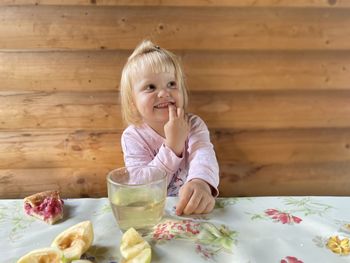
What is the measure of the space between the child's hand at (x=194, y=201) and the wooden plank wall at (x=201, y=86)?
50 centimetres

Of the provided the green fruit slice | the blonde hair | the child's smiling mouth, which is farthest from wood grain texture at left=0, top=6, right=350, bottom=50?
the green fruit slice

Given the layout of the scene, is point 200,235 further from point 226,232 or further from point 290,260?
point 290,260

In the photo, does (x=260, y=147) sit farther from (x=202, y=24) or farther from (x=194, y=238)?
(x=194, y=238)

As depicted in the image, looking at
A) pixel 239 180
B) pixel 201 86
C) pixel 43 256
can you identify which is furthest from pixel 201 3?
pixel 43 256

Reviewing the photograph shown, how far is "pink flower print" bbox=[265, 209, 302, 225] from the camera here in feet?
2.14

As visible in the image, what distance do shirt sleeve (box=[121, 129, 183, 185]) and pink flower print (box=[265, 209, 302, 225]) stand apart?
0.29m

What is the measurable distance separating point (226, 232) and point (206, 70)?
0.65m

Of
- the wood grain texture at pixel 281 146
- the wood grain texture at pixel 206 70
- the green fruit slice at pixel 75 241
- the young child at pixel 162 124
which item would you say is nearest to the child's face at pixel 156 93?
the young child at pixel 162 124

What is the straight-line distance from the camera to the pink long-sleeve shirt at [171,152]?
899mm

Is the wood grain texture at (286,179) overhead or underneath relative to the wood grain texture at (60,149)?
underneath

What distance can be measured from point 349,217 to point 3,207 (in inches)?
26.7

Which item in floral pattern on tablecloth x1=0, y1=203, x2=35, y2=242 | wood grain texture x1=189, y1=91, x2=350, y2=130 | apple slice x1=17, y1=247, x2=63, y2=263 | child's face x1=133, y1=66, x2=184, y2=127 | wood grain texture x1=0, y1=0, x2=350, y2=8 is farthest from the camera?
wood grain texture x1=189, y1=91, x2=350, y2=130

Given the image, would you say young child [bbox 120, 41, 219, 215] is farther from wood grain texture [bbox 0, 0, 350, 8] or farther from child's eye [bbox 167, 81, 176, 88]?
wood grain texture [bbox 0, 0, 350, 8]

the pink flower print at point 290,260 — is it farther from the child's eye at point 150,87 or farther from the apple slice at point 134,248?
the child's eye at point 150,87
